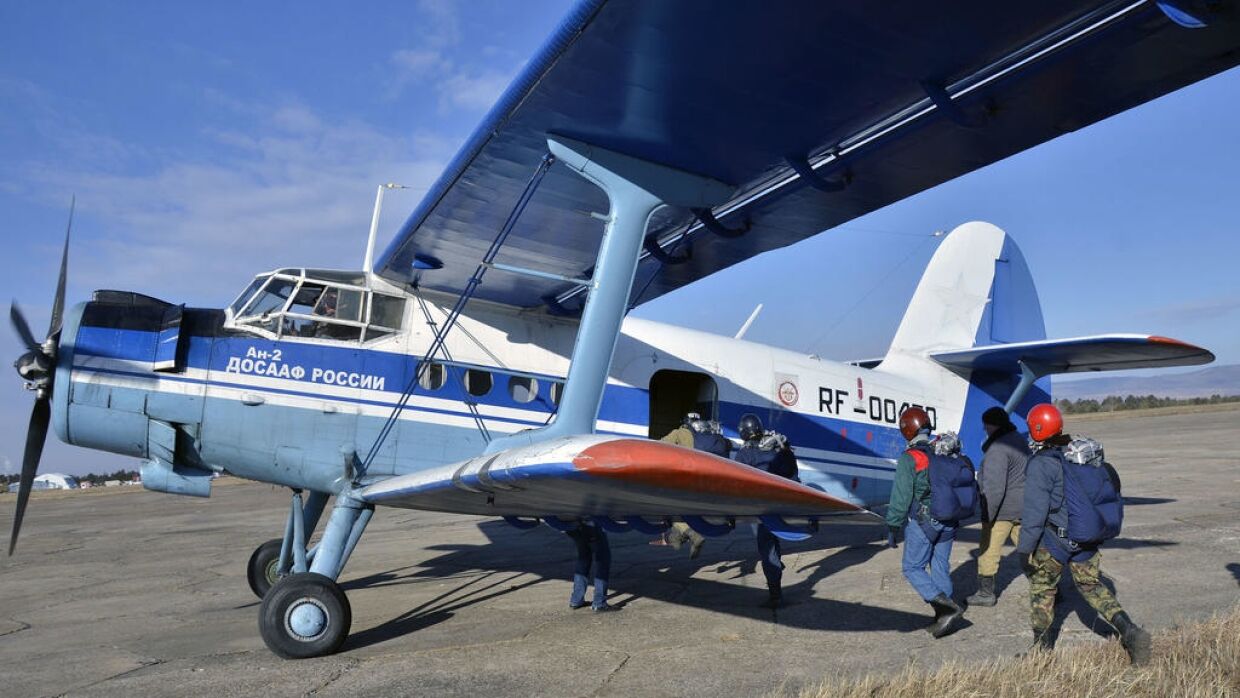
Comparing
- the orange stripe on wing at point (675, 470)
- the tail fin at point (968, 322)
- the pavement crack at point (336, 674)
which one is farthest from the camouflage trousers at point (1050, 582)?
the tail fin at point (968, 322)

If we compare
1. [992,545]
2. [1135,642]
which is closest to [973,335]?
[992,545]

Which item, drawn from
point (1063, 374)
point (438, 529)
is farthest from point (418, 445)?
point (1063, 374)

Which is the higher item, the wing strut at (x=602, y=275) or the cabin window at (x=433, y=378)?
the wing strut at (x=602, y=275)

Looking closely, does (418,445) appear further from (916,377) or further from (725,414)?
(916,377)

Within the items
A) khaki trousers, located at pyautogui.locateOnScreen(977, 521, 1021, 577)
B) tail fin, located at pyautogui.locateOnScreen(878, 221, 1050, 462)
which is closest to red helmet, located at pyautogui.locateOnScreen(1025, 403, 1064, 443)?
khaki trousers, located at pyautogui.locateOnScreen(977, 521, 1021, 577)

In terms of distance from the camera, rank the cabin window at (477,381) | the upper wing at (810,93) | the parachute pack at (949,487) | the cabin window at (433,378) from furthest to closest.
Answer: the cabin window at (477,381) < the cabin window at (433,378) < the parachute pack at (949,487) < the upper wing at (810,93)

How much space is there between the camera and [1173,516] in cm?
1013

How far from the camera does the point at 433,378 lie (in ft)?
24.4

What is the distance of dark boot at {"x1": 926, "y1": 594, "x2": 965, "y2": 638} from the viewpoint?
565 cm

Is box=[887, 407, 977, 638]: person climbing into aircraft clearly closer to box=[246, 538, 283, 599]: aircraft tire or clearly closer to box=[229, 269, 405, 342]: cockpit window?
box=[229, 269, 405, 342]: cockpit window

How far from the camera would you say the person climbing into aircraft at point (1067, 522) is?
4789 mm

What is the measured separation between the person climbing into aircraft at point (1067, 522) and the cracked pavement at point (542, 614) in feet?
2.12

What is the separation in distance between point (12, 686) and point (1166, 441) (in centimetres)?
2735

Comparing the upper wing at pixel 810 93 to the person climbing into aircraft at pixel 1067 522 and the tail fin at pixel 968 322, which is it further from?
the tail fin at pixel 968 322
